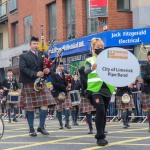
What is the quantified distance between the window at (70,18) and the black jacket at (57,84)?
47.6 ft

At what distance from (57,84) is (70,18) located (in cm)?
1547

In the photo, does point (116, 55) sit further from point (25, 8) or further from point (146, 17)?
point (25, 8)

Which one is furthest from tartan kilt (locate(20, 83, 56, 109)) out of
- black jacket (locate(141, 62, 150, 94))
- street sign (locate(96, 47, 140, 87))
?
street sign (locate(96, 47, 140, 87))

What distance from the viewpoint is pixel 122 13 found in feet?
79.7

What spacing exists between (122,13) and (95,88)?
16261mm

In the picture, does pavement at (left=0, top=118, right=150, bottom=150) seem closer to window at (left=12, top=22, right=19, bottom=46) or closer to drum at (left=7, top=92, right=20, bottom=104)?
drum at (left=7, top=92, right=20, bottom=104)

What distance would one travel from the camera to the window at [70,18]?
27559 mm

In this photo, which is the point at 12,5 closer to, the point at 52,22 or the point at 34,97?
the point at 52,22

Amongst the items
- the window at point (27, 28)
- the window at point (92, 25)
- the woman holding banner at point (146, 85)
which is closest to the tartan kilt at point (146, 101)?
the woman holding banner at point (146, 85)

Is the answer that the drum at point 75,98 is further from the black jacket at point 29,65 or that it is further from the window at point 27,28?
the window at point 27,28

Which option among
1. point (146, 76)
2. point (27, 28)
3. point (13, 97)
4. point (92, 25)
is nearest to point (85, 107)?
point (146, 76)

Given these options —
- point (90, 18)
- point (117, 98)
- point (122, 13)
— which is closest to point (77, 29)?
point (90, 18)

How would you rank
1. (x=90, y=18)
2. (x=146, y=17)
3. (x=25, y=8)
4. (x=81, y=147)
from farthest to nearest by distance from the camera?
(x=25, y=8), (x=90, y=18), (x=146, y=17), (x=81, y=147)

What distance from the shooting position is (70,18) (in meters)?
28.0
